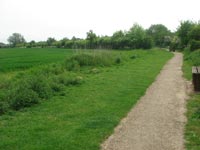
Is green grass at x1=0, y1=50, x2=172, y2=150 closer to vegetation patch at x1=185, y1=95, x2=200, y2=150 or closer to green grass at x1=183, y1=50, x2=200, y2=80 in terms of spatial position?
vegetation patch at x1=185, y1=95, x2=200, y2=150

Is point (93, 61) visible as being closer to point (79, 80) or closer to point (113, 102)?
point (79, 80)

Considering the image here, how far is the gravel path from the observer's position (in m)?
6.09

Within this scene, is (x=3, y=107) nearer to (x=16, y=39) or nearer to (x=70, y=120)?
(x=70, y=120)

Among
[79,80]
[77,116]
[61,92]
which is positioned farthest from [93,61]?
[77,116]

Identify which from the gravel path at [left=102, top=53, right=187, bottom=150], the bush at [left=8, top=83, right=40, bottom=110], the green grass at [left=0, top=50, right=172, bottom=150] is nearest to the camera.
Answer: the gravel path at [left=102, top=53, right=187, bottom=150]

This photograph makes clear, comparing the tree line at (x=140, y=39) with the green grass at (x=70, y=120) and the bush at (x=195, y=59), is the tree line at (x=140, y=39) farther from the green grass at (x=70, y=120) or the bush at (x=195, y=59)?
the green grass at (x=70, y=120)

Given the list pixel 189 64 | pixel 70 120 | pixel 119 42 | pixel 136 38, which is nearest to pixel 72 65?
pixel 189 64

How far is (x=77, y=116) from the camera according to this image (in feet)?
27.7

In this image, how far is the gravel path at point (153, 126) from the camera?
6086mm

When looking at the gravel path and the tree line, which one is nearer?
the gravel path

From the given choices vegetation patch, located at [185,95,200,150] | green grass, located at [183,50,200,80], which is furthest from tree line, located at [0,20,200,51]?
vegetation patch, located at [185,95,200,150]

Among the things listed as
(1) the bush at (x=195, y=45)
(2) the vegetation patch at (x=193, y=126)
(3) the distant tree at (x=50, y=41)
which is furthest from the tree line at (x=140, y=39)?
(2) the vegetation patch at (x=193, y=126)

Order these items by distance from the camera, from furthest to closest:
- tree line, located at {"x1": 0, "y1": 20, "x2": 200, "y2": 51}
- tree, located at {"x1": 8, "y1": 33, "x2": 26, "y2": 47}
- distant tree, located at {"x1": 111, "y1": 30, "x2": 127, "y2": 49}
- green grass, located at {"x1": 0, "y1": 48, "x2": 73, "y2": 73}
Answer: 1. tree, located at {"x1": 8, "y1": 33, "x2": 26, "y2": 47}
2. distant tree, located at {"x1": 111, "y1": 30, "x2": 127, "y2": 49}
3. tree line, located at {"x1": 0, "y1": 20, "x2": 200, "y2": 51}
4. green grass, located at {"x1": 0, "y1": 48, "x2": 73, "y2": 73}

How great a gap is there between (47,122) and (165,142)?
3.22m
